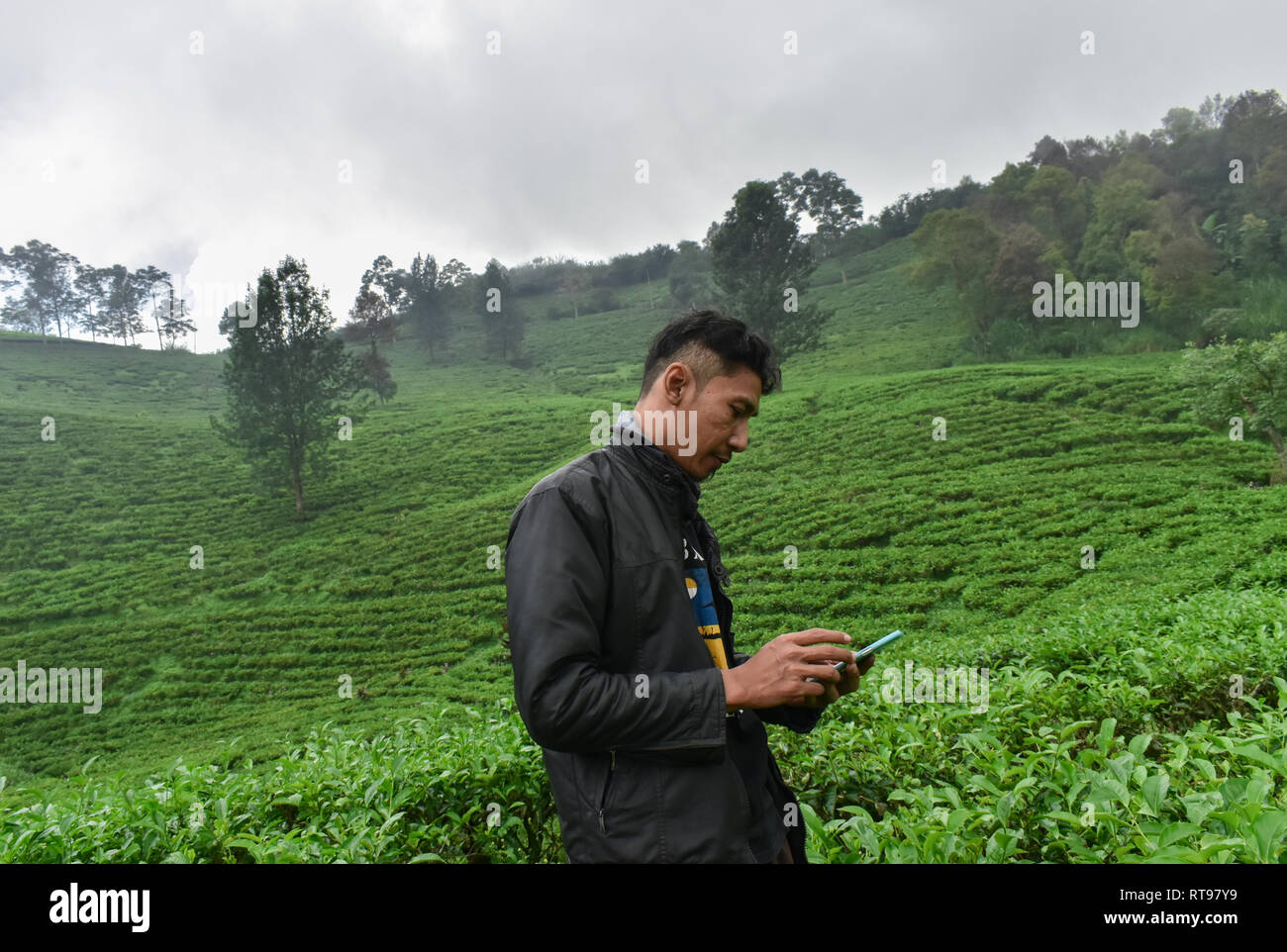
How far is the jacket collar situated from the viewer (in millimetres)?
1740

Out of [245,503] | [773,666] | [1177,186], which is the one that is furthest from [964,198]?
[773,666]

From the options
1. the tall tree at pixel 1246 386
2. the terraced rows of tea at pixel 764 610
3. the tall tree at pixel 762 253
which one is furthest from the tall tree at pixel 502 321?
the tall tree at pixel 1246 386

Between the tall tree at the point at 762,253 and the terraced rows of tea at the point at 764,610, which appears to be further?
the tall tree at the point at 762,253

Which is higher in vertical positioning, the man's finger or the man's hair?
the man's hair

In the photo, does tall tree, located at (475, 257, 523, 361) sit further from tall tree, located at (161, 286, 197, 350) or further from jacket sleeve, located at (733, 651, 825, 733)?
jacket sleeve, located at (733, 651, 825, 733)

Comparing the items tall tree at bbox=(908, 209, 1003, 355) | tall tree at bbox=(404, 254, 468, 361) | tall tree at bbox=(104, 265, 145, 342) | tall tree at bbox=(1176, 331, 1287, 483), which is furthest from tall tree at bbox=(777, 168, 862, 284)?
tall tree at bbox=(104, 265, 145, 342)

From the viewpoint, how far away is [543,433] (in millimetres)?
30953

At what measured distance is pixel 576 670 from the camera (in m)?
1.37

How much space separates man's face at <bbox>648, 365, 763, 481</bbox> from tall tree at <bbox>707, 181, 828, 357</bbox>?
105ft

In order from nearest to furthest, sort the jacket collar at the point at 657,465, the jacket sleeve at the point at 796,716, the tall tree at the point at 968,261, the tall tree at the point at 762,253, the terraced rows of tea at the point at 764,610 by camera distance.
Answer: the jacket collar at the point at 657,465 < the jacket sleeve at the point at 796,716 < the terraced rows of tea at the point at 764,610 < the tall tree at the point at 762,253 < the tall tree at the point at 968,261

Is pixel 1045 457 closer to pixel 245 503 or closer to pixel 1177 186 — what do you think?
pixel 245 503

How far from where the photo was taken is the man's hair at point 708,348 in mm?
1803

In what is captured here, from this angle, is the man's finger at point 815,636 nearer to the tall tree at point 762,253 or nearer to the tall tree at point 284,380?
the tall tree at point 284,380

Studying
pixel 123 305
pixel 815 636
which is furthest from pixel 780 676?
pixel 123 305
